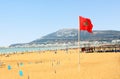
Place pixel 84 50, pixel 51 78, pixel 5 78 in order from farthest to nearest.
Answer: pixel 84 50, pixel 5 78, pixel 51 78

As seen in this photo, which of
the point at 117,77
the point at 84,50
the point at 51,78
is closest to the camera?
the point at 117,77

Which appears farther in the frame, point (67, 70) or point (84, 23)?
point (67, 70)

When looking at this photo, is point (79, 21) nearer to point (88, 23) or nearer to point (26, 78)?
point (88, 23)

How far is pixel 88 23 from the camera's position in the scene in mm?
27156

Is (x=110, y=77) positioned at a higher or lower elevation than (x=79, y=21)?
lower

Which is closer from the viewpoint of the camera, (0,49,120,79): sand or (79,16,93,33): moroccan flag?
(0,49,120,79): sand

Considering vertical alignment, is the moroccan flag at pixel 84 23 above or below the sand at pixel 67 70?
above

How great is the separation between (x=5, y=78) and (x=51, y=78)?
438 centimetres

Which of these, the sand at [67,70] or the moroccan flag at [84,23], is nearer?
the sand at [67,70]

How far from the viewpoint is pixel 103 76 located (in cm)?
2284

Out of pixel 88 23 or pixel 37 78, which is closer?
pixel 37 78

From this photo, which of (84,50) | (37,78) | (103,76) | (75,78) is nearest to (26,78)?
(37,78)

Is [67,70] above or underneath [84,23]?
underneath

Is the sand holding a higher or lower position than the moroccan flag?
lower
